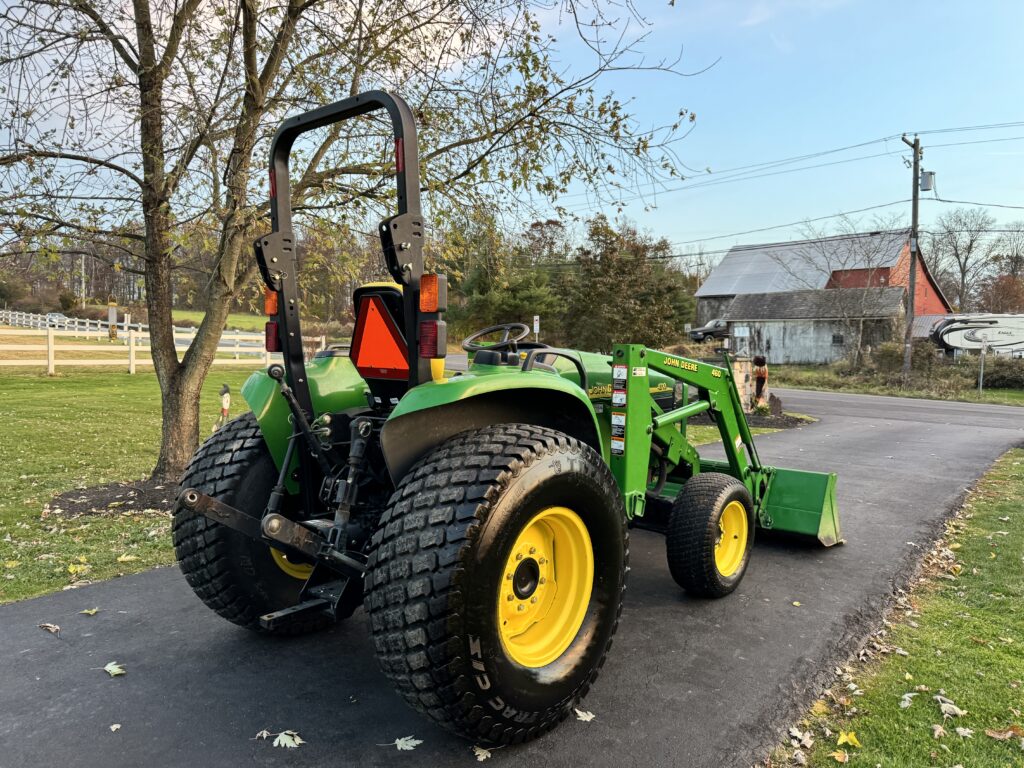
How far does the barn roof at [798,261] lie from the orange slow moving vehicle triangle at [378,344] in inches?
1380

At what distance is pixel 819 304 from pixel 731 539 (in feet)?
117

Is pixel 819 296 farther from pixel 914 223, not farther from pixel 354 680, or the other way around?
pixel 354 680

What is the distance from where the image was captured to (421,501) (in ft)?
7.78

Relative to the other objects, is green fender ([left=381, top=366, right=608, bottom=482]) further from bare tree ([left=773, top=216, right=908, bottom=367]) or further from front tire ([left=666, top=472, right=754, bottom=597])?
bare tree ([left=773, top=216, right=908, bottom=367])

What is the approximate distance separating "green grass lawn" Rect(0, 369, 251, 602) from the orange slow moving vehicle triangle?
2.80 meters

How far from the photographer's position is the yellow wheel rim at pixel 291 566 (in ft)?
11.1

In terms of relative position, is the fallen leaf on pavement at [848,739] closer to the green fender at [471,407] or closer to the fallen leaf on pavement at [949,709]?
the fallen leaf on pavement at [949,709]

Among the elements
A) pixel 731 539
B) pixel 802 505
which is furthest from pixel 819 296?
pixel 731 539

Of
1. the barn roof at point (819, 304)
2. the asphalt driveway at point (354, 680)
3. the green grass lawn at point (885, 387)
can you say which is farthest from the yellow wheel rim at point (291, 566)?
the barn roof at point (819, 304)

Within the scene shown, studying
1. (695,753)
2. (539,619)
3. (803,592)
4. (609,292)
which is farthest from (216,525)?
(609,292)

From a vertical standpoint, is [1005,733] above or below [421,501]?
below

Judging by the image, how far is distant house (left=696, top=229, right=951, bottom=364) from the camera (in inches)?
1325

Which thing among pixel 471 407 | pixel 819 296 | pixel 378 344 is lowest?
pixel 471 407

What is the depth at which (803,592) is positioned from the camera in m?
4.35
